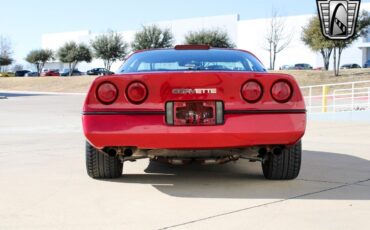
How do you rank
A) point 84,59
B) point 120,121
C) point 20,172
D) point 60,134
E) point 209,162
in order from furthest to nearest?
point 84,59 < point 60,134 < point 20,172 < point 209,162 < point 120,121

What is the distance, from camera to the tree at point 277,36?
61.5m

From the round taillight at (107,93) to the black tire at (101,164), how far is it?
2.30ft

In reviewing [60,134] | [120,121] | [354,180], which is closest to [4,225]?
[120,121]

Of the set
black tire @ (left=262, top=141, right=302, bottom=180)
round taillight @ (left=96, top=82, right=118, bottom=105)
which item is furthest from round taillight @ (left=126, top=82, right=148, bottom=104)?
black tire @ (left=262, top=141, right=302, bottom=180)

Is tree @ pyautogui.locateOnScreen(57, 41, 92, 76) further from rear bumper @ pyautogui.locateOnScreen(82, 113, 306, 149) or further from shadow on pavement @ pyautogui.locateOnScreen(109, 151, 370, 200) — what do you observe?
rear bumper @ pyautogui.locateOnScreen(82, 113, 306, 149)

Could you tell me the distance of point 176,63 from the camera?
5.21 meters

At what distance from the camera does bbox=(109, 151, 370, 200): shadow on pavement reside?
177 inches

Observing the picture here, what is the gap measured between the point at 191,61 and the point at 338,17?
24984 millimetres

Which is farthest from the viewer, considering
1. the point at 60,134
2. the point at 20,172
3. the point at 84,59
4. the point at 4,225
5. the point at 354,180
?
the point at 84,59

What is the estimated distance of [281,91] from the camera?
4359mm

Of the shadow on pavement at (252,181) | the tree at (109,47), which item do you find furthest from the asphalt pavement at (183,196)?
the tree at (109,47)

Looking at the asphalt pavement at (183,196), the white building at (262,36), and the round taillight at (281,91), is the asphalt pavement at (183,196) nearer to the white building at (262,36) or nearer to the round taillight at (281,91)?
the round taillight at (281,91)

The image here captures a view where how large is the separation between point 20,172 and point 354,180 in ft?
11.1

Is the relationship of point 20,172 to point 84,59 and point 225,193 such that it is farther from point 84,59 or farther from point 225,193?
point 84,59
